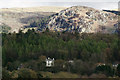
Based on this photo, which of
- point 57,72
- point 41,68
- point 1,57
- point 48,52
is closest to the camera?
point 57,72

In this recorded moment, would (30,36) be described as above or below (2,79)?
A: above

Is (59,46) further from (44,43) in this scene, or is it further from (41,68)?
(41,68)

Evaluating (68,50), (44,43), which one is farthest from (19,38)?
(68,50)

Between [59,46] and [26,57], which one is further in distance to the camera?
[59,46]

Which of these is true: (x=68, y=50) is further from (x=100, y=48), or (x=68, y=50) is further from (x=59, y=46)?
(x=100, y=48)

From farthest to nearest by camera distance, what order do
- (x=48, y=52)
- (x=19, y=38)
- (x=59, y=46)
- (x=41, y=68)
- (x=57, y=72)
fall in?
(x=19, y=38) < (x=59, y=46) < (x=48, y=52) < (x=41, y=68) < (x=57, y=72)

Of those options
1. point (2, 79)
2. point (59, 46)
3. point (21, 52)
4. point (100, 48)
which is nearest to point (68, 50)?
point (59, 46)

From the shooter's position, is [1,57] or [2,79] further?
[1,57]

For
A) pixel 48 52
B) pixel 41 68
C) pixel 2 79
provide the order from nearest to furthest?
1. pixel 2 79
2. pixel 41 68
3. pixel 48 52

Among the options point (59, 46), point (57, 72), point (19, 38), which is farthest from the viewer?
point (19, 38)
